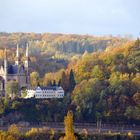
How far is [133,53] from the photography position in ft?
168

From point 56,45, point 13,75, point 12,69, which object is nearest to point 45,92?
point 13,75

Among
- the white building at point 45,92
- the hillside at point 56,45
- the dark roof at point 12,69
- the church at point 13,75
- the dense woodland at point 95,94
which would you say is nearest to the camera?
the dense woodland at point 95,94

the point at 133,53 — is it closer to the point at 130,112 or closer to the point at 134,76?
the point at 134,76

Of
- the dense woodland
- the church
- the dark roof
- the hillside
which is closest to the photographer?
the dense woodland

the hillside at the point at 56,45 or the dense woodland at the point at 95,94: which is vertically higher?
the hillside at the point at 56,45

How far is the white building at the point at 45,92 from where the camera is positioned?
146ft

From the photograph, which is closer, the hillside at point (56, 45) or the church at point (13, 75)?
the church at point (13, 75)

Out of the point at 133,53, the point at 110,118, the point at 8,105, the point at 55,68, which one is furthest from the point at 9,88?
the point at 55,68

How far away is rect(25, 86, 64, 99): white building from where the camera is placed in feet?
146

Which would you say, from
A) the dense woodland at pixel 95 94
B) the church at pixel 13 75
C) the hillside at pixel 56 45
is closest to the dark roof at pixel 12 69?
the church at pixel 13 75

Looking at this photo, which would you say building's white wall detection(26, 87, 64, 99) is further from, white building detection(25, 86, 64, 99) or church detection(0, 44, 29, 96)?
church detection(0, 44, 29, 96)

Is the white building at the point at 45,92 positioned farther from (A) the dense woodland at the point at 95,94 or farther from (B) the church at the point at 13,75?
(B) the church at the point at 13,75

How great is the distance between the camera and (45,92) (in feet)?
147

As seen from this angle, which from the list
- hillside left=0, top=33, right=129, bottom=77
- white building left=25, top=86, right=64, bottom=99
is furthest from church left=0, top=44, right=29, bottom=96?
hillside left=0, top=33, right=129, bottom=77
